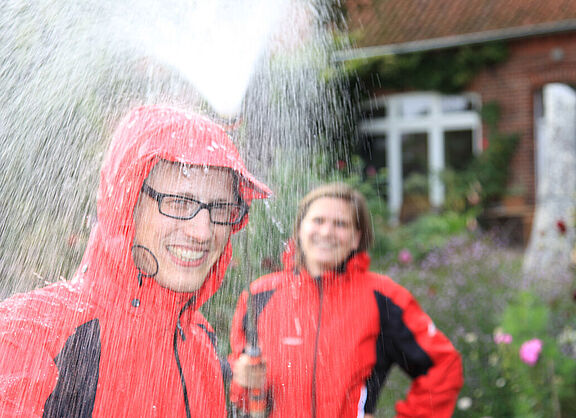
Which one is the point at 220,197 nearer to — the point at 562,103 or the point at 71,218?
the point at 71,218

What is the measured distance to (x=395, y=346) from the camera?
2.47 meters

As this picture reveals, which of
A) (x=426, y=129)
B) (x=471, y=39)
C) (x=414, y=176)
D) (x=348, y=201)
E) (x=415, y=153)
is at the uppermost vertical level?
(x=471, y=39)

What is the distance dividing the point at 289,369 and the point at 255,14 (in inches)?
43.8

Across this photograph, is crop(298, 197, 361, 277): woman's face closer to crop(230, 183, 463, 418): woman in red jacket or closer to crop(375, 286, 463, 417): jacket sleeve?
crop(230, 183, 463, 418): woman in red jacket

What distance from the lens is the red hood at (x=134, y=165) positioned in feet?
5.05

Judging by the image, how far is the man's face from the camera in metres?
1.58

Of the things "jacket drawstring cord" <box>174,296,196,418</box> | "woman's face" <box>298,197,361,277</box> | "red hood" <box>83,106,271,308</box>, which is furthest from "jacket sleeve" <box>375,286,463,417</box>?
"red hood" <box>83,106,271,308</box>

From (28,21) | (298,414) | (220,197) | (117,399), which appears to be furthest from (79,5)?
(298,414)

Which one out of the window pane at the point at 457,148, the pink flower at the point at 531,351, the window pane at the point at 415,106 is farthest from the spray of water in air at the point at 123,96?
the window pane at the point at 415,106

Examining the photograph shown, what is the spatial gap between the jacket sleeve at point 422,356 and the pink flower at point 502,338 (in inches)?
51.3

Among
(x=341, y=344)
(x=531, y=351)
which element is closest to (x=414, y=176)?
(x=531, y=351)

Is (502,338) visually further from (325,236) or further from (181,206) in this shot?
(181,206)

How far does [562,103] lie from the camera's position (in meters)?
7.25

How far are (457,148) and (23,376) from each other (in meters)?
10.6
